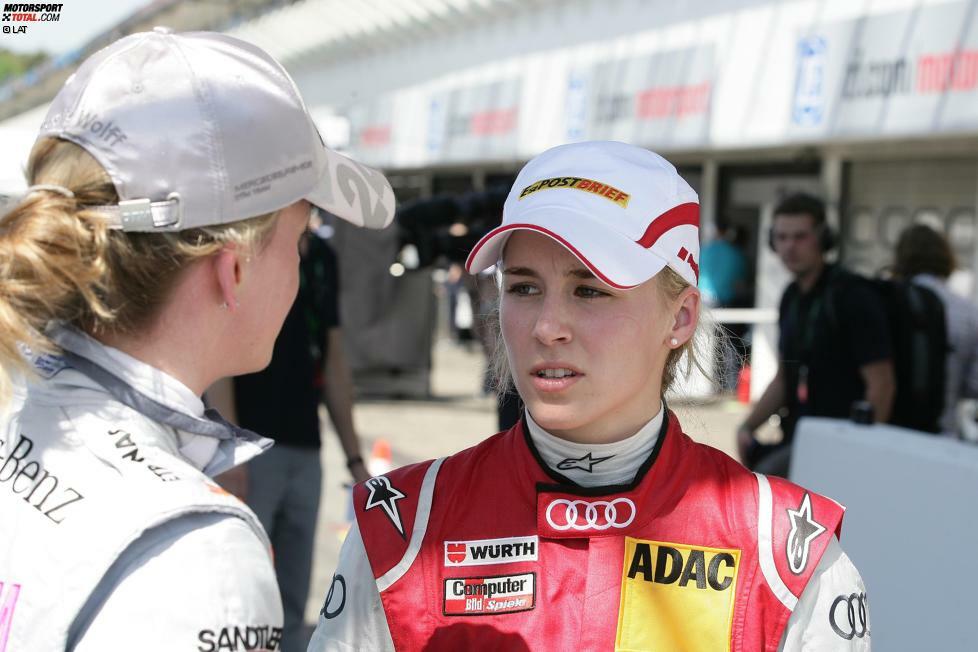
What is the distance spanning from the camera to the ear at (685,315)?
1835 mm

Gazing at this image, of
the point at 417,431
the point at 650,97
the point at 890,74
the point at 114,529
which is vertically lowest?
the point at 417,431

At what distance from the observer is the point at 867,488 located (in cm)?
312

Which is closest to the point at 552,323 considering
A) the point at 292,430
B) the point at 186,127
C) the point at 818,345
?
the point at 186,127

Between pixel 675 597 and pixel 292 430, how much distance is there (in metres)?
2.49

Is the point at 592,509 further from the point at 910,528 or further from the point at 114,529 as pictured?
the point at 910,528

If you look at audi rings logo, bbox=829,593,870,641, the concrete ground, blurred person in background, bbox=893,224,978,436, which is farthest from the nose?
the concrete ground

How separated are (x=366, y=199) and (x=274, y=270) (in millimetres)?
234

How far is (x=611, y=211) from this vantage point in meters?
1.68

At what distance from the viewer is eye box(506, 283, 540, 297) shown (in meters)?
1.78

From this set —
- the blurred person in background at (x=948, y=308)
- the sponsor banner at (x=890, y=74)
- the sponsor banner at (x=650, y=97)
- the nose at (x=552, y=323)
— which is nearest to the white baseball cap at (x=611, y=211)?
the nose at (x=552, y=323)

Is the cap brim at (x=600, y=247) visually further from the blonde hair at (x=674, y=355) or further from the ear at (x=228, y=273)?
the ear at (x=228, y=273)

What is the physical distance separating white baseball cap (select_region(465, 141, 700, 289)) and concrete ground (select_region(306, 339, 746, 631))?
4124 millimetres

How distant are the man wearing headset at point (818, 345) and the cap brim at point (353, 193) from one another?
305 cm

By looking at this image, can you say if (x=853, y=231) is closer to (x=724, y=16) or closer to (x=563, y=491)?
(x=724, y=16)
